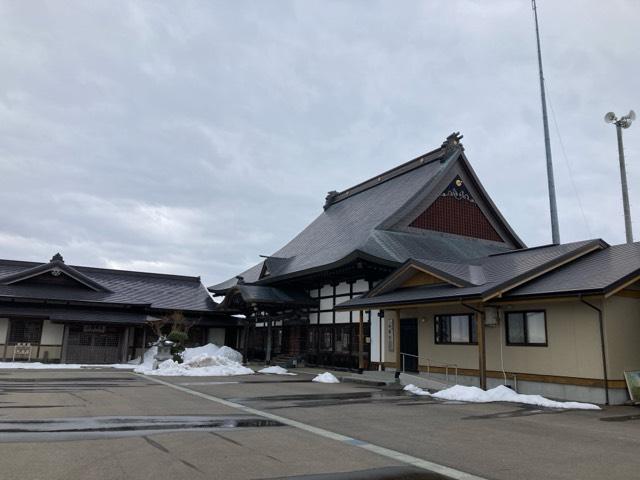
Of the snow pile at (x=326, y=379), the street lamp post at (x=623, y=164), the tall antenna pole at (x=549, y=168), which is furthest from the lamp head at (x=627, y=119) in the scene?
the snow pile at (x=326, y=379)

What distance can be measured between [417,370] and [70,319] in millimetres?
16225

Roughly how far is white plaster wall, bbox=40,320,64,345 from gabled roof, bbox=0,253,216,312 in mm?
1325

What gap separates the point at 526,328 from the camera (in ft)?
44.3

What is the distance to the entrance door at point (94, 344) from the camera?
23.9 meters

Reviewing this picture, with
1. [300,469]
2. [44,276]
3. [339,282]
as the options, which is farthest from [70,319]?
[300,469]

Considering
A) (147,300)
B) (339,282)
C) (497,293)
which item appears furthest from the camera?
(147,300)

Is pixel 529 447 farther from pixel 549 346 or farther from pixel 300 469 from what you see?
pixel 549 346

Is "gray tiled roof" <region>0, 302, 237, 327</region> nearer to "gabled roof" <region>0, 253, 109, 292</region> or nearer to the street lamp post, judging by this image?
"gabled roof" <region>0, 253, 109, 292</region>

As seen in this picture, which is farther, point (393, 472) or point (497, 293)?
point (497, 293)

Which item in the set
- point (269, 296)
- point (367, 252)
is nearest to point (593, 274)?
point (367, 252)

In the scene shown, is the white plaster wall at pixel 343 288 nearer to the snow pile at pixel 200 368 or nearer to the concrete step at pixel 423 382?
the snow pile at pixel 200 368

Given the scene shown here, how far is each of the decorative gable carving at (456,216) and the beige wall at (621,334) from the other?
11.2 meters

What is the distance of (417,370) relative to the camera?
17.0 m

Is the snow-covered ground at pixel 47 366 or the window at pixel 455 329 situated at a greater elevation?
the window at pixel 455 329
